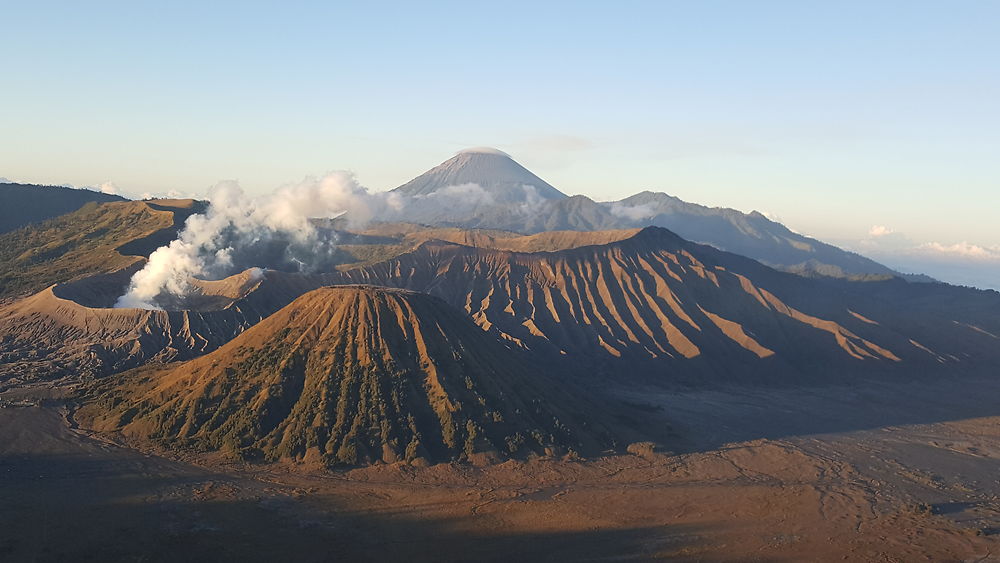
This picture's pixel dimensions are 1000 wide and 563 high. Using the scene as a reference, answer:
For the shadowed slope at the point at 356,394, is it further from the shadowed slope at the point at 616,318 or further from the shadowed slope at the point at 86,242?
the shadowed slope at the point at 86,242

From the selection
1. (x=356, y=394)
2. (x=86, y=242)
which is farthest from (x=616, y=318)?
(x=86, y=242)

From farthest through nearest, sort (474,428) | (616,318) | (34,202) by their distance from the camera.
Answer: (34,202) → (616,318) → (474,428)

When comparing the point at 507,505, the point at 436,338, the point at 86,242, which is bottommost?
the point at 507,505

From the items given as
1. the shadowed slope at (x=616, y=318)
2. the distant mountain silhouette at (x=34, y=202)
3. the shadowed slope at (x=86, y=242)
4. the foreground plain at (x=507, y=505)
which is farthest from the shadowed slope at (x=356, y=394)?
the distant mountain silhouette at (x=34, y=202)

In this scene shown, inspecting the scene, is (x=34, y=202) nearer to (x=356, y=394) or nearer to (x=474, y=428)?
(x=356, y=394)

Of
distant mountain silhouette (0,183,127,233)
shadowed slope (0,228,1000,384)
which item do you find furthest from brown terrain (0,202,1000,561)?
distant mountain silhouette (0,183,127,233)

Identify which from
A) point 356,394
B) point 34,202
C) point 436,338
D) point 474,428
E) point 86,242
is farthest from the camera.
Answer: point 34,202
